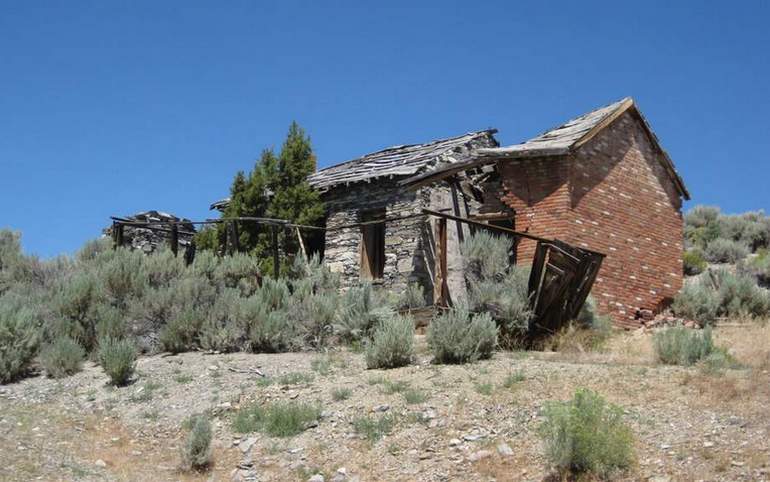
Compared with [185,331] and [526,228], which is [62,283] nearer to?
[185,331]

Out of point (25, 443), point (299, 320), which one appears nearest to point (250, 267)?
point (299, 320)

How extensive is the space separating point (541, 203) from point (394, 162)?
5.36m

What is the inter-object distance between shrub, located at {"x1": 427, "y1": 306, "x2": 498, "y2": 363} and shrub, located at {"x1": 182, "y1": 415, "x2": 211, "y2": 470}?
3.64 m

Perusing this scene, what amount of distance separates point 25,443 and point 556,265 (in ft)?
25.0

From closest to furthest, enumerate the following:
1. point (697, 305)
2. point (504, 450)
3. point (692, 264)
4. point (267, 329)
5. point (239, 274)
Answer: point (504, 450) → point (267, 329) → point (239, 274) → point (697, 305) → point (692, 264)

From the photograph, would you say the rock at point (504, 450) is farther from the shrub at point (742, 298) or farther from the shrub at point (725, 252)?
the shrub at point (725, 252)

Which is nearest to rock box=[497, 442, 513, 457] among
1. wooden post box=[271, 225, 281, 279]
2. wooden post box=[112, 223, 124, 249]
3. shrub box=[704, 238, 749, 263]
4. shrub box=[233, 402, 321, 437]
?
shrub box=[233, 402, 321, 437]

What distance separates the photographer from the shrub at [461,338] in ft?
36.6

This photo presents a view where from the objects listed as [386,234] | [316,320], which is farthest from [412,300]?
[386,234]

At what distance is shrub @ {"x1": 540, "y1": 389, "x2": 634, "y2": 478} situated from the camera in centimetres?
720

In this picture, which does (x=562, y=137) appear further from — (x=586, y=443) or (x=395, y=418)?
(x=586, y=443)

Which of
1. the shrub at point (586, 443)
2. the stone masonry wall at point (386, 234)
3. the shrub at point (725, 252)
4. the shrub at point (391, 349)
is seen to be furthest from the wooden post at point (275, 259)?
the shrub at point (725, 252)

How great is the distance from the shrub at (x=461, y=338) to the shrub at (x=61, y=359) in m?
5.20

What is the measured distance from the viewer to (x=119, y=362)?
1120cm
